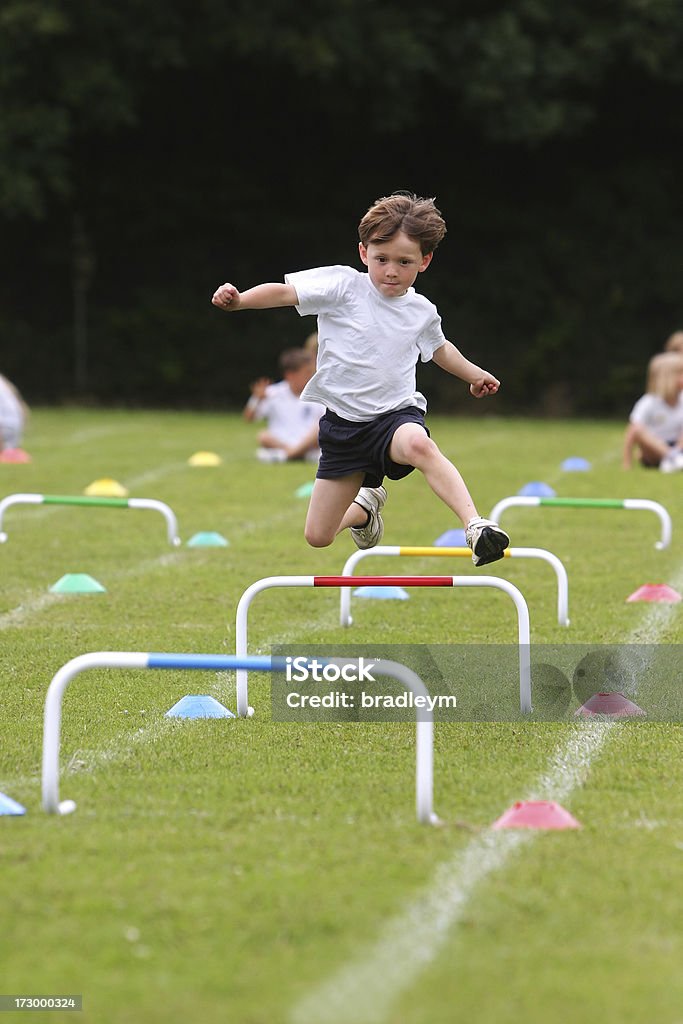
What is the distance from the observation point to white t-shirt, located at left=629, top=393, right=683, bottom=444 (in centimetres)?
1628

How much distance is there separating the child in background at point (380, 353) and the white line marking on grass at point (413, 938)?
1.86 metres

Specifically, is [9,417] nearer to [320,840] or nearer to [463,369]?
[463,369]

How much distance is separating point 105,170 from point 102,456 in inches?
554

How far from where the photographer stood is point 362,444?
6.67 m

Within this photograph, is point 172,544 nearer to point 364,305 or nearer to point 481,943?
point 364,305

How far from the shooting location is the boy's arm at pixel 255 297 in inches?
225

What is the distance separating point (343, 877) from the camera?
160 inches

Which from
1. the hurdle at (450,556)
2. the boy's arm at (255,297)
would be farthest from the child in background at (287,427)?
the boy's arm at (255,297)

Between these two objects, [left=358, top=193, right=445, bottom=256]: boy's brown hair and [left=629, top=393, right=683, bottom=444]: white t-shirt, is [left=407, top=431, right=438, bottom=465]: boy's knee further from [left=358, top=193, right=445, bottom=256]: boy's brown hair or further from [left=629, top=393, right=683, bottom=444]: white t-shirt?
[left=629, top=393, right=683, bottom=444]: white t-shirt

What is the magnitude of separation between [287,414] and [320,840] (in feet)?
43.0

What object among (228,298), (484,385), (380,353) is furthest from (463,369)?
(228,298)

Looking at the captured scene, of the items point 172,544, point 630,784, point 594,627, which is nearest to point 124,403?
point 172,544

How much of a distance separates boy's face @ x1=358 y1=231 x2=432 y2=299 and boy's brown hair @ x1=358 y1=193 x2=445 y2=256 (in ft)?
0.08

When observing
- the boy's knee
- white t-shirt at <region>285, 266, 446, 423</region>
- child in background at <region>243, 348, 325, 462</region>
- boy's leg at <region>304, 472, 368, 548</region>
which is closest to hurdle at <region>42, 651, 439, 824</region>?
the boy's knee
